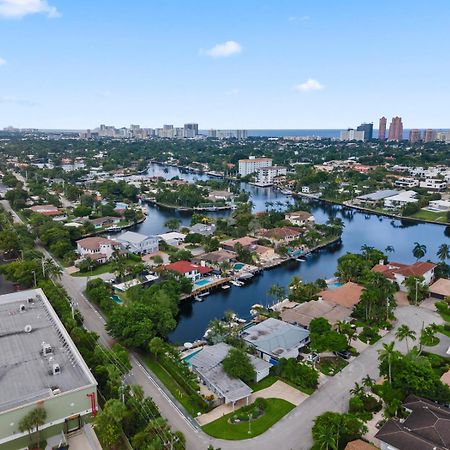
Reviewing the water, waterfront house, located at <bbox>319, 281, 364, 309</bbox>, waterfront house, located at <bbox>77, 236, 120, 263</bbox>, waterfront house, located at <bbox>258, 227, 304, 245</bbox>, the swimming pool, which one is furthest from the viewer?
waterfront house, located at <bbox>258, 227, 304, 245</bbox>

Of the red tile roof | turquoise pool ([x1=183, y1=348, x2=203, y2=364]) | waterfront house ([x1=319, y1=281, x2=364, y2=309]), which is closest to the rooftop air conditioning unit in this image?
turquoise pool ([x1=183, y1=348, x2=203, y2=364])

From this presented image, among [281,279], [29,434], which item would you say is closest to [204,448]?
[29,434]

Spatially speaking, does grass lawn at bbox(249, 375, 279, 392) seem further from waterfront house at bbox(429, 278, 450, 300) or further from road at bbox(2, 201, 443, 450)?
waterfront house at bbox(429, 278, 450, 300)

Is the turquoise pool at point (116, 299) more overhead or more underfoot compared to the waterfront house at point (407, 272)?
more underfoot

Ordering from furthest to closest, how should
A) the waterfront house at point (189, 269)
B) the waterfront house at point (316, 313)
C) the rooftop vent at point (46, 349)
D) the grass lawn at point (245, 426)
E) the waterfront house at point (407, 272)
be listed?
1. the waterfront house at point (189, 269)
2. the waterfront house at point (407, 272)
3. the waterfront house at point (316, 313)
4. the rooftop vent at point (46, 349)
5. the grass lawn at point (245, 426)

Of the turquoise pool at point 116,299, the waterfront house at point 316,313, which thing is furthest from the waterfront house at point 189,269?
the waterfront house at point 316,313

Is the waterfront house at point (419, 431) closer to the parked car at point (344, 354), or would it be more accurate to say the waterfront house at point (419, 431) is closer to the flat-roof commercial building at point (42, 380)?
the parked car at point (344, 354)

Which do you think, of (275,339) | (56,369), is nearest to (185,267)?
(275,339)
